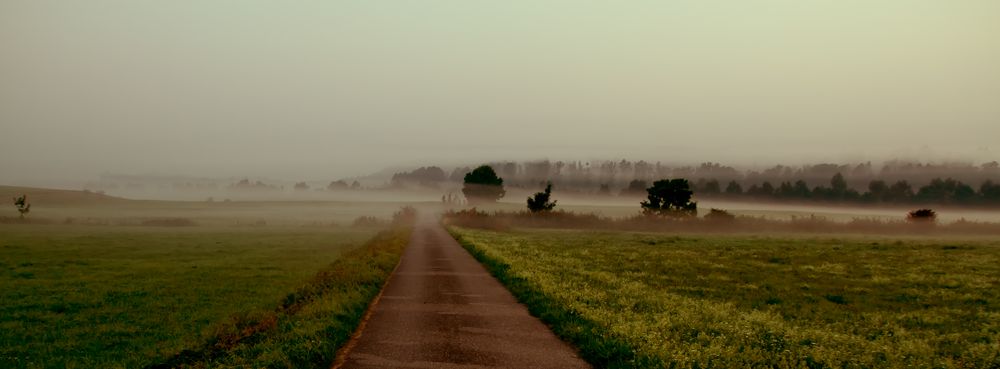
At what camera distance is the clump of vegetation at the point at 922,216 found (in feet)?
323

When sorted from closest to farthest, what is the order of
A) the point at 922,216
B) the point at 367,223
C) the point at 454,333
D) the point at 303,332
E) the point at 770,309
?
the point at 303,332, the point at 454,333, the point at 770,309, the point at 922,216, the point at 367,223

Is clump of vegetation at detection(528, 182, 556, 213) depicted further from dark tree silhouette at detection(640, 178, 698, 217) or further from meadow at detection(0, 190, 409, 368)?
meadow at detection(0, 190, 409, 368)

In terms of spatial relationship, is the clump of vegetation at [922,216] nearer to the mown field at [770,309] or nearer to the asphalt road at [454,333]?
the mown field at [770,309]

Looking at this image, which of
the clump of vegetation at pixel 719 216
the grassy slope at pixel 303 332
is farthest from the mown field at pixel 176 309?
the clump of vegetation at pixel 719 216

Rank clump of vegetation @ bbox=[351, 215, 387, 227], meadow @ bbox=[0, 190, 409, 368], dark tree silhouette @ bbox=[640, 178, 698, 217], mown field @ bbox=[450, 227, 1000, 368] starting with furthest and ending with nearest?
clump of vegetation @ bbox=[351, 215, 387, 227]
dark tree silhouette @ bbox=[640, 178, 698, 217]
meadow @ bbox=[0, 190, 409, 368]
mown field @ bbox=[450, 227, 1000, 368]

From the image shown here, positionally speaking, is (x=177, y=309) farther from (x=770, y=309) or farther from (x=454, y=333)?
(x=770, y=309)

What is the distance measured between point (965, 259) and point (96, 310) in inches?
2161

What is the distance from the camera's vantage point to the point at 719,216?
107 meters

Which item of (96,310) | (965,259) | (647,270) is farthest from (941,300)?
(96,310)

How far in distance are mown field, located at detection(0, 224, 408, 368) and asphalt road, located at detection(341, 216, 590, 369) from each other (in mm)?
1001

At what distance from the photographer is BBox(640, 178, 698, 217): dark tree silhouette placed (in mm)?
119600

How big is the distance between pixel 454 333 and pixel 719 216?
9973cm

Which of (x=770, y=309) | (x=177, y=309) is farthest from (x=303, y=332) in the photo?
(x=770, y=309)

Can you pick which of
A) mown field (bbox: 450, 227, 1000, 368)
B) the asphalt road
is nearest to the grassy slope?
the asphalt road
